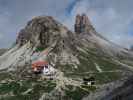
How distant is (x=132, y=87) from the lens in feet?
268

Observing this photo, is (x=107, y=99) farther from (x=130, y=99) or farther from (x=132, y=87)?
(x=130, y=99)

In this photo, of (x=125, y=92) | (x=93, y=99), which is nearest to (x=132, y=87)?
(x=125, y=92)

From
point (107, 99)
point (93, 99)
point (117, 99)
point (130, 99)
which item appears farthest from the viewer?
point (93, 99)

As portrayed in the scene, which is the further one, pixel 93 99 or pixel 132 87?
pixel 93 99

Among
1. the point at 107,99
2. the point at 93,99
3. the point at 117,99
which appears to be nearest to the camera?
the point at 117,99

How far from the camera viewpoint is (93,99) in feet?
367

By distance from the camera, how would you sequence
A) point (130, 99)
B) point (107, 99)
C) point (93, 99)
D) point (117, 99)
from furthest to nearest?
point (93, 99), point (107, 99), point (117, 99), point (130, 99)

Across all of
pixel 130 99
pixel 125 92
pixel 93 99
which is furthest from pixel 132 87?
pixel 93 99

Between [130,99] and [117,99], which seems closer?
[130,99]

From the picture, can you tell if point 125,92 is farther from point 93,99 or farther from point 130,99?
point 93,99

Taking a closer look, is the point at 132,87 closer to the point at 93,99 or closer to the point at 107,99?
the point at 107,99

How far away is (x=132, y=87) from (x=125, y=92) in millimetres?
1985

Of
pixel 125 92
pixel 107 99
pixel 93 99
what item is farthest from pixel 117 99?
pixel 93 99

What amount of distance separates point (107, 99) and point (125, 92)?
29.2 feet
